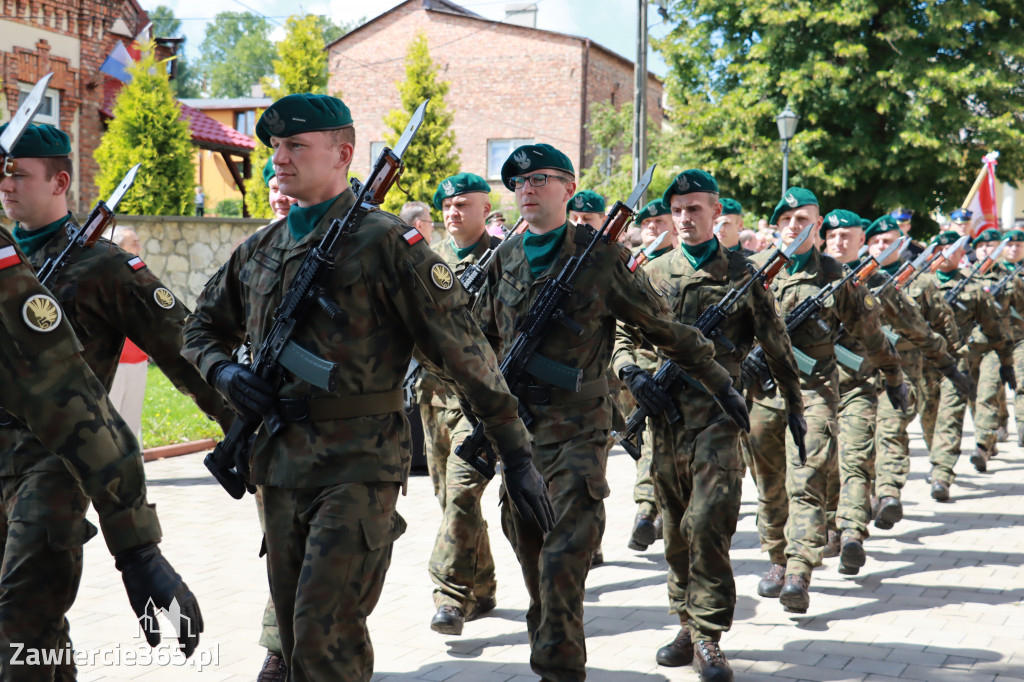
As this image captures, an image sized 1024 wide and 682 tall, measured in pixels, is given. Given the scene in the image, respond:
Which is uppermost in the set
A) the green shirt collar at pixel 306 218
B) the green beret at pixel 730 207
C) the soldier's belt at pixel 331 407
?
the green beret at pixel 730 207

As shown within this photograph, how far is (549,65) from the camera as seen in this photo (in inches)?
1358

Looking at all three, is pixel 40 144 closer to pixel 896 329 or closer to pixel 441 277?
pixel 441 277

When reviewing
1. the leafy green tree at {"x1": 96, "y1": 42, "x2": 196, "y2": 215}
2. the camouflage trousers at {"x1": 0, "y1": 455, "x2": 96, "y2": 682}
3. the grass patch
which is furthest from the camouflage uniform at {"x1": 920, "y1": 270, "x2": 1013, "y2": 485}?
the leafy green tree at {"x1": 96, "y1": 42, "x2": 196, "y2": 215}

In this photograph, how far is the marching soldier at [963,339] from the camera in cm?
1034

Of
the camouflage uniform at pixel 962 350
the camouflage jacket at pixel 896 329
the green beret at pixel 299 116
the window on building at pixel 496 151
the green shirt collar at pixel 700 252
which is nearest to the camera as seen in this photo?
the green beret at pixel 299 116

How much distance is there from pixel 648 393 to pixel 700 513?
0.61 meters

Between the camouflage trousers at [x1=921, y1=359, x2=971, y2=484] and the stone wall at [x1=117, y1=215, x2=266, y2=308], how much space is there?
33.0ft

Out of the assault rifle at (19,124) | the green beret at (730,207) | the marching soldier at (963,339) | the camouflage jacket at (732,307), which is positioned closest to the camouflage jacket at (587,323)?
the camouflage jacket at (732,307)

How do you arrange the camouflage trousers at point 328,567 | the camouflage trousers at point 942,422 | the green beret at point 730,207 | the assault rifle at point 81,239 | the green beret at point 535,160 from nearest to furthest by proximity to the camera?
1. the camouflage trousers at point 328,567
2. the assault rifle at point 81,239
3. the green beret at point 535,160
4. the green beret at point 730,207
5. the camouflage trousers at point 942,422

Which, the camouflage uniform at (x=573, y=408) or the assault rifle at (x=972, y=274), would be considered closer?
the camouflage uniform at (x=573, y=408)

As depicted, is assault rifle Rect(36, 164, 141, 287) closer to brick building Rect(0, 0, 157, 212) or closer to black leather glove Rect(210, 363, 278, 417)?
black leather glove Rect(210, 363, 278, 417)

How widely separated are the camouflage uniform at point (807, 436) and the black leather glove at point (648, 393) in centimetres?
129

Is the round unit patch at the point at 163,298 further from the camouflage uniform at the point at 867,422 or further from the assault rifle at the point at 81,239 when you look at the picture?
the camouflage uniform at the point at 867,422

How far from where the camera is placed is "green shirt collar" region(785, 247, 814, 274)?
22.7 ft
